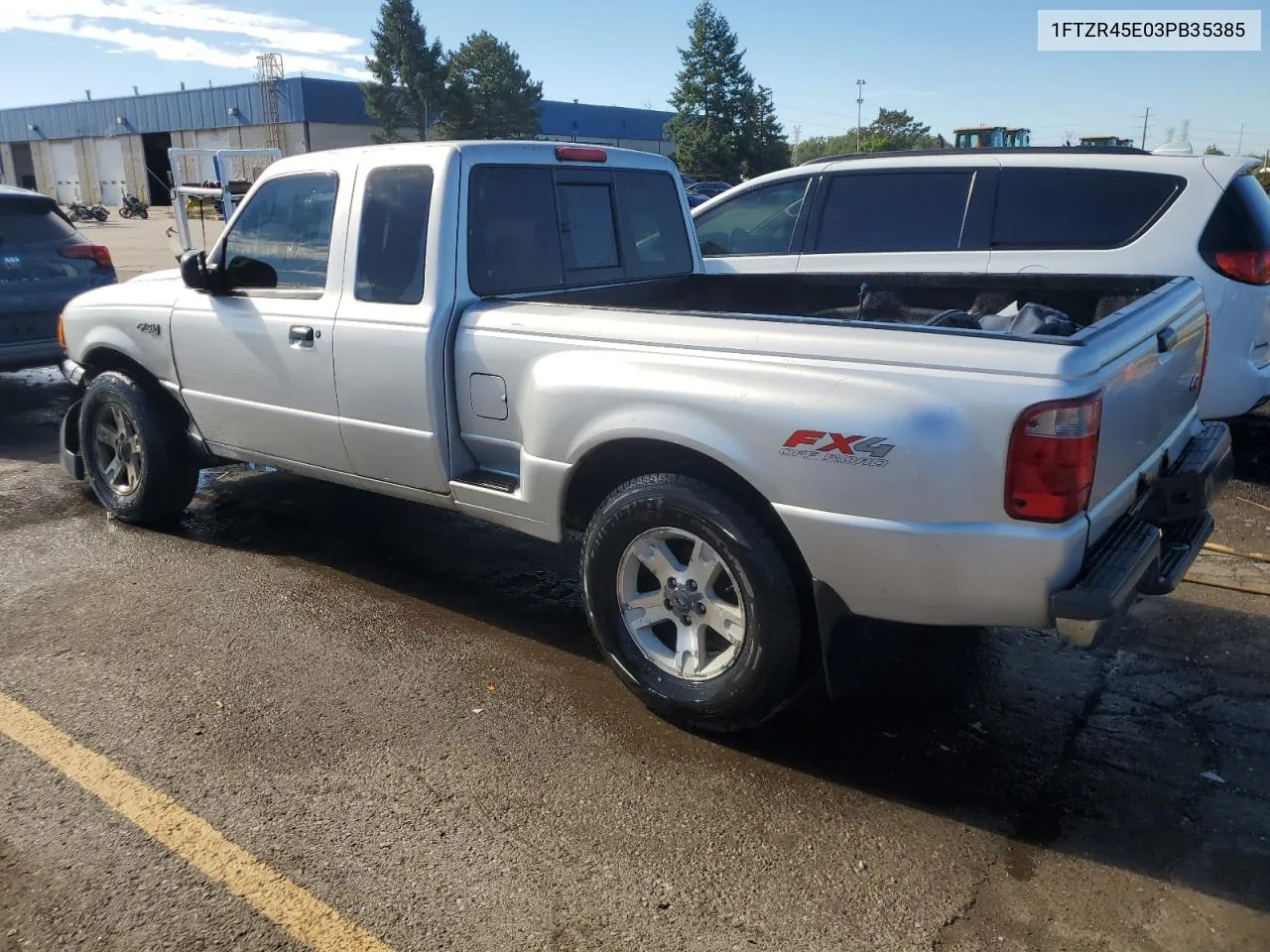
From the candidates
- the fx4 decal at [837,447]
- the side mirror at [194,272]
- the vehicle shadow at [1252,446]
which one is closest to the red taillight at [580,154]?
the side mirror at [194,272]

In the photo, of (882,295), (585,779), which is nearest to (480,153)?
(882,295)

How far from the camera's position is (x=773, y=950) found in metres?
2.47

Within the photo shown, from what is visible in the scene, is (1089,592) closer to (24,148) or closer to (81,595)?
(81,595)

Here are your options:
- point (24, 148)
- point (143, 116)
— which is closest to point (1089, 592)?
point (143, 116)

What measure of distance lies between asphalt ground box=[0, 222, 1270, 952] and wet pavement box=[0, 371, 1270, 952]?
0.03ft

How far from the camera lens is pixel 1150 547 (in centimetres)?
299

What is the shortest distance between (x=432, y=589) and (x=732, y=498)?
2064 millimetres

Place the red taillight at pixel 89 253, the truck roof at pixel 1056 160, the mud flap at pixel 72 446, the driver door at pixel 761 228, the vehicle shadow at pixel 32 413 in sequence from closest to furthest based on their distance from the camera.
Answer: the truck roof at pixel 1056 160 → the mud flap at pixel 72 446 → the driver door at pixel 761 228 → the vehicle shadow at pixel 32 413 → the red taillight at pixel 89 253

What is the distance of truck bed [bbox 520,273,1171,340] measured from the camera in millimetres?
4121

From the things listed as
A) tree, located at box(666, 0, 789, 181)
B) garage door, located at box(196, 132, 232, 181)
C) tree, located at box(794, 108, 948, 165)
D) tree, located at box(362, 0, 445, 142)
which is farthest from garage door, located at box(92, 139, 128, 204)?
tree, located at box(794, 108, 948, 165)

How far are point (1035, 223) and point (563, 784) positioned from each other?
4625 mm

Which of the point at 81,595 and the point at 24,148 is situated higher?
the point at 24,148

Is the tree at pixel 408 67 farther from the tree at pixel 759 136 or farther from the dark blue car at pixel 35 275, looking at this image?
the dark blue car at pixel 35 275

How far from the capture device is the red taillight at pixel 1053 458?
263 centimetres
